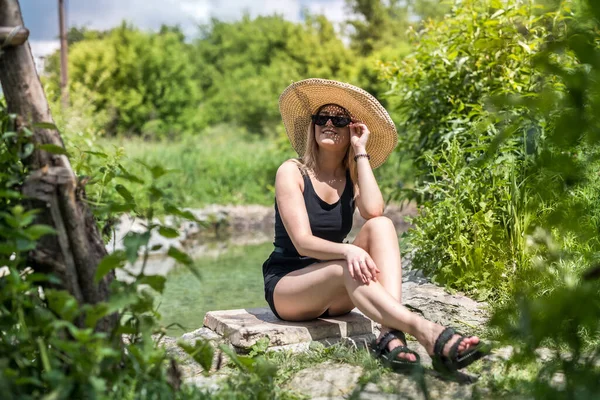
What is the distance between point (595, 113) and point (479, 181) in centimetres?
280

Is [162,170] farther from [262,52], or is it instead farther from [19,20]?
[262,52]

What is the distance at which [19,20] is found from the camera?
7.66 feet

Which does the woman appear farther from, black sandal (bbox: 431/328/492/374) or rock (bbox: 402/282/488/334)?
rock (bbox: 402/282/488/334)

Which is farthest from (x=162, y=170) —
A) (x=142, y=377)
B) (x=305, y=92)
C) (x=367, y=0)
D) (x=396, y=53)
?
(x=367, y=0)

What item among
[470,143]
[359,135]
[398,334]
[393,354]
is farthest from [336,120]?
[470,143]

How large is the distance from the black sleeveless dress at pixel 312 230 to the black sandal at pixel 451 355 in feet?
3.34

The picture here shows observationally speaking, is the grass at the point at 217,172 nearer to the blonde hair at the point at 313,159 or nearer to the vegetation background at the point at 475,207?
the vegetation background at the point at 475,207

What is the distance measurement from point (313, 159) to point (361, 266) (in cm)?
88

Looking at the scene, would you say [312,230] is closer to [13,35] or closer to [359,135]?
[359,135]

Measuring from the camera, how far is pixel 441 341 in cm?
283

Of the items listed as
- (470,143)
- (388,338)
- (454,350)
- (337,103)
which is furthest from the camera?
(470,143)

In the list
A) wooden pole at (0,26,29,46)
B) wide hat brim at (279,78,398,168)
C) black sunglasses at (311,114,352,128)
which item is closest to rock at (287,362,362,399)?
black sunglasses at (311,114,352,128)

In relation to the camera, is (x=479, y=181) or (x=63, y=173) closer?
(x=63, y=173)

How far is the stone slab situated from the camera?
3.39 meters
